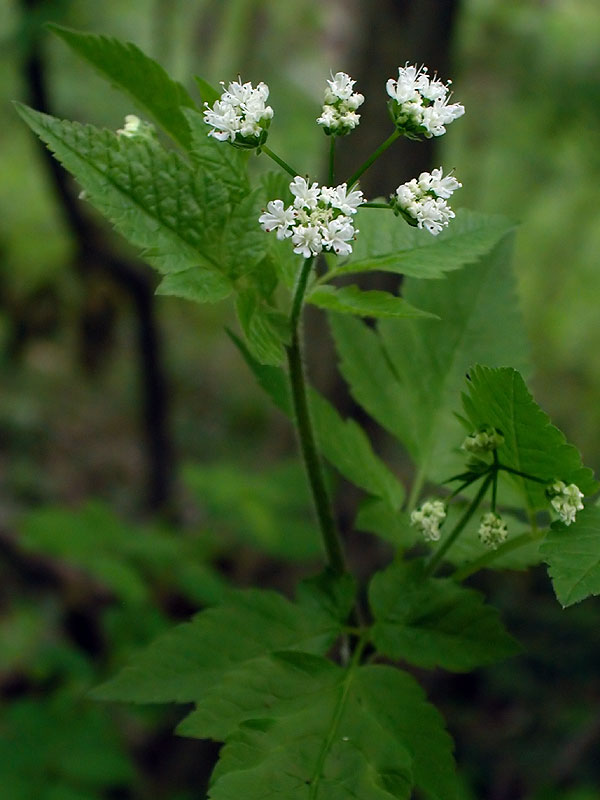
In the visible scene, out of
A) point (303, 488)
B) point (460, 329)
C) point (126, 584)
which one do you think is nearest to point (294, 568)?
point (303, 488)

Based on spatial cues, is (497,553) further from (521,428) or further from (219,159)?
(219,159)

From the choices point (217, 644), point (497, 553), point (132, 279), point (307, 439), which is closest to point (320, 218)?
point (307, 439)

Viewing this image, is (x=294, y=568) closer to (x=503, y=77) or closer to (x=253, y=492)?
(x=253, y=492)

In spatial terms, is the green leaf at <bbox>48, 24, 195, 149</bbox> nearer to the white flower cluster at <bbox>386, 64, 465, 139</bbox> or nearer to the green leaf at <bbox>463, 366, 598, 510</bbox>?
the white flower cluster at <bbox>386, 64, 465, 139</bbox>

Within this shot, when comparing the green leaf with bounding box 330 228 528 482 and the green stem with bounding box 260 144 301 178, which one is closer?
the green stem with bounding box 260 144 301 178

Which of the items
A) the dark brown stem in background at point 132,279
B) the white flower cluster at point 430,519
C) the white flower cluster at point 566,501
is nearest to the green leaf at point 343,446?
the white flower cluster at point 430,519

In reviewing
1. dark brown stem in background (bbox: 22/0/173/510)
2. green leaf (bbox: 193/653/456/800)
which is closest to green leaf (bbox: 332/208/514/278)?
green leaf (bbox: 193/653/456/800)
